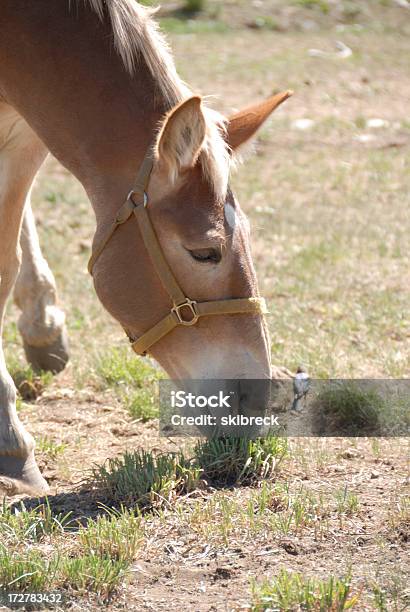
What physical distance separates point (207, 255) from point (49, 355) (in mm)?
1816

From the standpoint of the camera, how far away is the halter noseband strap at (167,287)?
3227mm

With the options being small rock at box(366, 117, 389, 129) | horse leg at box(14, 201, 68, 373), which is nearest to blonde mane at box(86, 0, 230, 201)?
horse leg at box(14, 201, 68, 373)

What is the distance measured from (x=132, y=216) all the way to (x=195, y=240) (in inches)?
9.4

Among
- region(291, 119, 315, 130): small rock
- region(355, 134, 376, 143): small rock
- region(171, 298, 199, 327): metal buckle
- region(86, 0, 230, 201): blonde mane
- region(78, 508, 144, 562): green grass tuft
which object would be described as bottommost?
region(78, 508, 144, 562): green grass tuft

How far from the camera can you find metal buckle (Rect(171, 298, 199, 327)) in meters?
3.23

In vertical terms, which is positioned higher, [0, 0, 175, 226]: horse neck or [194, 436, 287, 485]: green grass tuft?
[0, 0, 175, 226]: horse neck

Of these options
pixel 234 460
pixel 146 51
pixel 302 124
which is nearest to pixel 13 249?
pixel 146 51

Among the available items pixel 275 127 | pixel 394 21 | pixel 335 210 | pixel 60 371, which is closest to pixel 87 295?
pixel 60 371

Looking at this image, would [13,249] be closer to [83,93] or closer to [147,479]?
[83,93]

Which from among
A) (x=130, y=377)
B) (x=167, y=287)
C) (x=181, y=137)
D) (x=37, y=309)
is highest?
(x=181, y=137)

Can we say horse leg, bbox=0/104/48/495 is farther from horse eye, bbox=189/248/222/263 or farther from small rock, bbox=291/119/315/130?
small rock, bbox=291/119/315/130

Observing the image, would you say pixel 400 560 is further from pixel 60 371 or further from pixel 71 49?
pixel 60 371

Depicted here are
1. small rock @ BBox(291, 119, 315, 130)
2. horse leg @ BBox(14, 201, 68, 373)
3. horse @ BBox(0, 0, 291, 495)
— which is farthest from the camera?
small rock @ BBox(291, 119, 315, 130)

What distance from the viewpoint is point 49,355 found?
4.82 meters
